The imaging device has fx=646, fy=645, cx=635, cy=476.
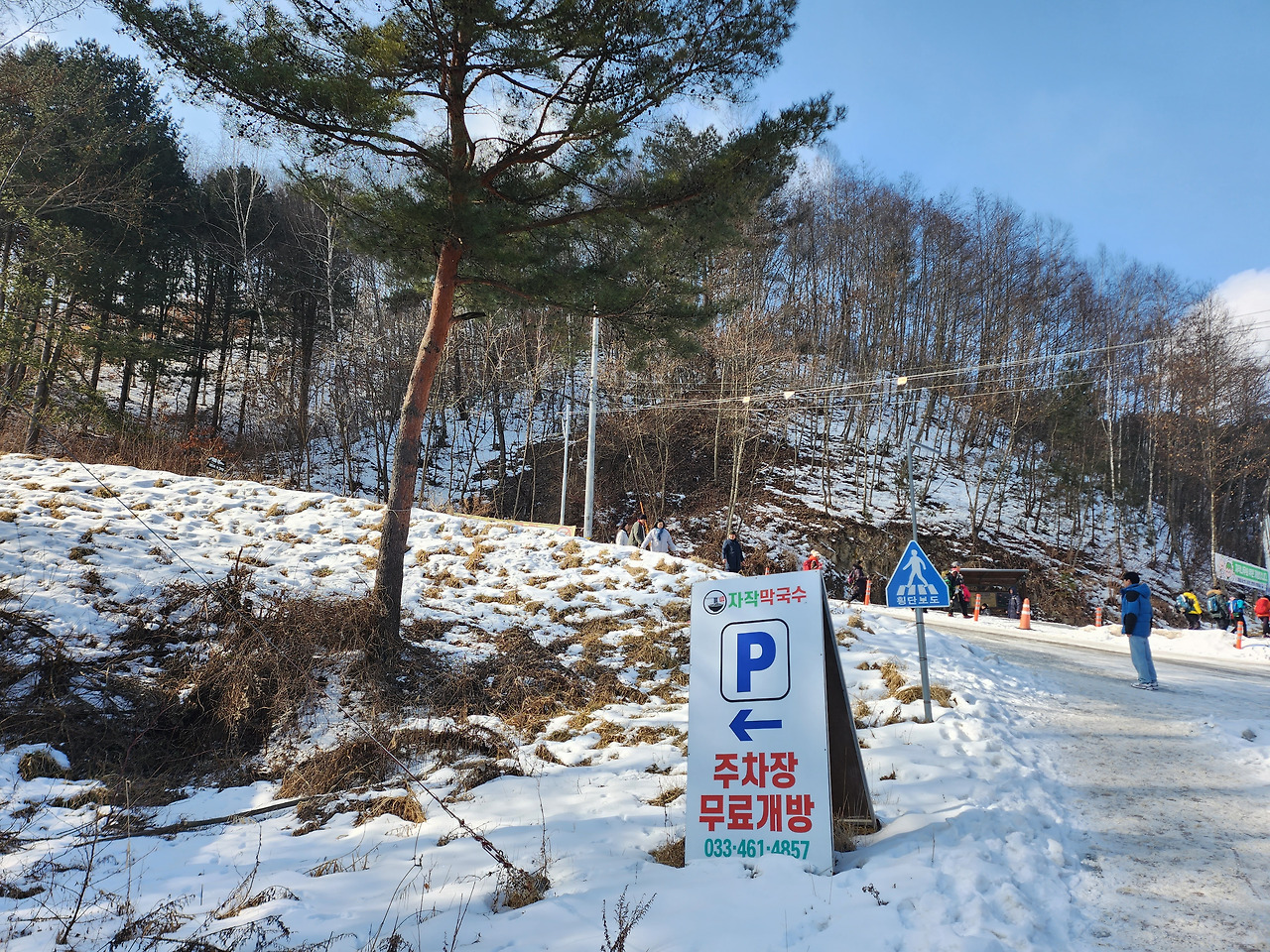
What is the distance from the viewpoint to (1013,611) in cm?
2438

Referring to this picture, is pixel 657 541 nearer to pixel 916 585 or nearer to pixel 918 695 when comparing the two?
pixel 918 695

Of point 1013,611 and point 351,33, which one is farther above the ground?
point 351,33

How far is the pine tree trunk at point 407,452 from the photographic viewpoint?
8109mm

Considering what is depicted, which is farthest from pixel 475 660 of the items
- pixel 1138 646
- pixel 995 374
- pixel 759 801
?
pixel 995 374

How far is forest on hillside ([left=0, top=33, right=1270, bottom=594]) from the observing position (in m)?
10.3

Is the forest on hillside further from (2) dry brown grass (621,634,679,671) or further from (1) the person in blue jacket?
(1) the person in blue jacket

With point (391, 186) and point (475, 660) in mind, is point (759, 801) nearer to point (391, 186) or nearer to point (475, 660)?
point (475, 660)

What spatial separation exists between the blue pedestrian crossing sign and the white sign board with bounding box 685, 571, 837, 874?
2857 mm

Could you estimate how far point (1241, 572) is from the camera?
19.1 metres

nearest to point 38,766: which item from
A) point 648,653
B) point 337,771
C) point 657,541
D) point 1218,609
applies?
point 337,771

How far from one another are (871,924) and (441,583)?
868 centimetres

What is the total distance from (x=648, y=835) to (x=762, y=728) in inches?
44.2

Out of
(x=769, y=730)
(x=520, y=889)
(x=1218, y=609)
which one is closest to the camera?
(x=520, y=889)

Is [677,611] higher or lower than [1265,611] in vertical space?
lower
